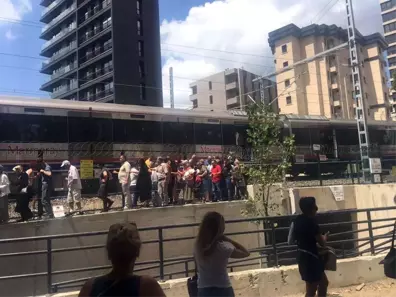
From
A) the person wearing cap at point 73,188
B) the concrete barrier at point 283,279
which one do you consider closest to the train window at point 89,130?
the person wearing cap at point 73,188

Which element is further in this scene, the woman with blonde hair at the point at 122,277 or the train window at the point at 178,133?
the train window at the point at 178,133

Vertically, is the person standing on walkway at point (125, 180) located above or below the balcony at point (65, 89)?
below

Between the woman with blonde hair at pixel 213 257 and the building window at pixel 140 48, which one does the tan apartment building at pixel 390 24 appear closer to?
the building window at pixel 140 48

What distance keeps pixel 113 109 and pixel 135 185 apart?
7483mm

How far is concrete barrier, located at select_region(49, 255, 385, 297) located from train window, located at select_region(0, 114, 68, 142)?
1264 cm

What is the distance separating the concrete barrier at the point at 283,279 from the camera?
20.1 ft

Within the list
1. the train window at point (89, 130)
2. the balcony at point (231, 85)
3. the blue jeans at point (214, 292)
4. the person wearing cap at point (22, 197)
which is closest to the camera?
the blue jeans at point (214, 292)

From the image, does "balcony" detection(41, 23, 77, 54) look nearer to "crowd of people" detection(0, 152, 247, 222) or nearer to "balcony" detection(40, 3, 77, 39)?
"balcony" detection(40, 3, 77, 39)

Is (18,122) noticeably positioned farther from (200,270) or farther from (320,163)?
(200,270)

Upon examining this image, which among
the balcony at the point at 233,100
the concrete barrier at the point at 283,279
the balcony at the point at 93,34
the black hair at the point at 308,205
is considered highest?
the balcony at the point at 93,34

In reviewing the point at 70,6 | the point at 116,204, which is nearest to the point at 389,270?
the point at 116,204

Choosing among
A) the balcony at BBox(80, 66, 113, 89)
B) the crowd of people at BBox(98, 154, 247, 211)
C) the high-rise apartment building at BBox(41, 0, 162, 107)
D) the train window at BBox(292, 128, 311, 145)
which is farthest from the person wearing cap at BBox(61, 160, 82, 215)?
the balcony at BBox(80, 66, 113, 89)

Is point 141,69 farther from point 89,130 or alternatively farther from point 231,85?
point 89,130

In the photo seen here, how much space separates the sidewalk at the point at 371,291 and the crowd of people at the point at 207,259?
6.85 feet
